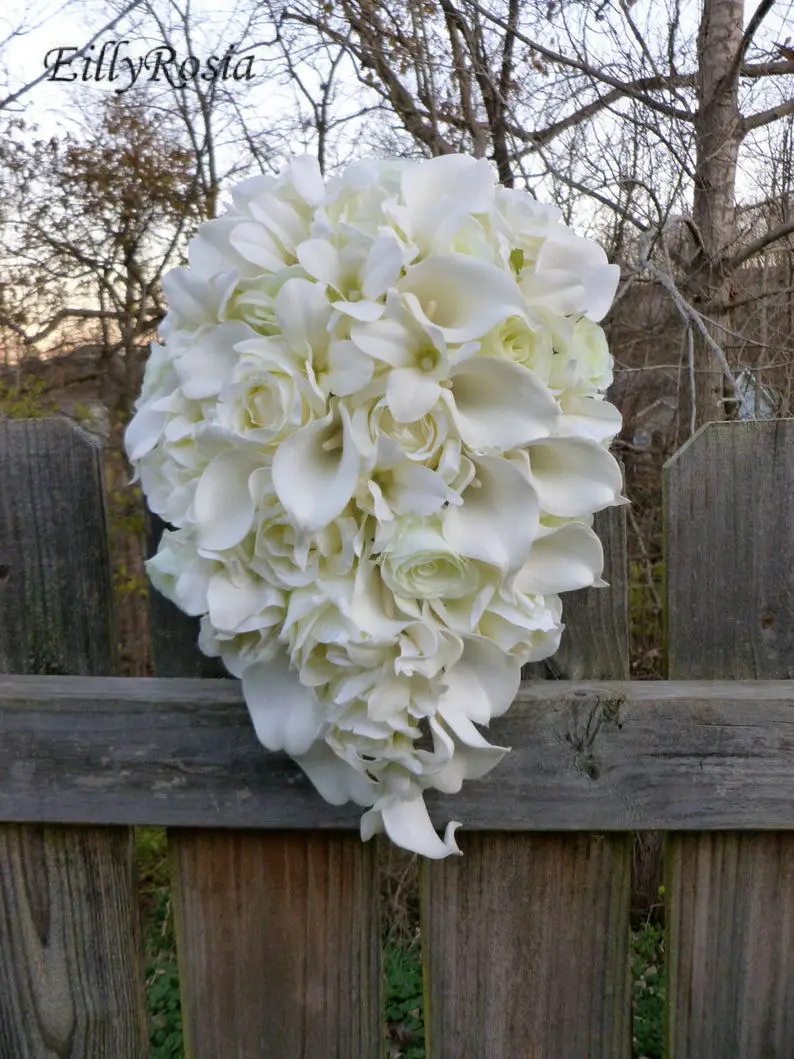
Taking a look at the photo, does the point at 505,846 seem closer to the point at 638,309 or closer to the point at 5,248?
the point at 638,309

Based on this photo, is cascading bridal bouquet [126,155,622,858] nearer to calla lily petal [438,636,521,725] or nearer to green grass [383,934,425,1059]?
calla lily petal [438,636,521,725]

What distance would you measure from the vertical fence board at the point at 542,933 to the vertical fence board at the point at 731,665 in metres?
0.08

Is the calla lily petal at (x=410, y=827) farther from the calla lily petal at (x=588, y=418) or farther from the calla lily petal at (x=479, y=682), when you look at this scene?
the calla lily petal at (x=588, y=418)

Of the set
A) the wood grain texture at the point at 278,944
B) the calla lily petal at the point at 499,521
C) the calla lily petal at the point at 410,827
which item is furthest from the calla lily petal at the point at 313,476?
the wood grain texture at the point at 278,944

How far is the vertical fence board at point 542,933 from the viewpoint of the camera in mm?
1054

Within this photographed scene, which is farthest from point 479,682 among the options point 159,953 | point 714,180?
point 159,953

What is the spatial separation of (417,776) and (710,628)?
1.54ft

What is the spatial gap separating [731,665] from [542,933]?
45cm

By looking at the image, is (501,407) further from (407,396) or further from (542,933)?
(542,933)

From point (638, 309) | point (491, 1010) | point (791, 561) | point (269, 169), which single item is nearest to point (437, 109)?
point (638, 309)

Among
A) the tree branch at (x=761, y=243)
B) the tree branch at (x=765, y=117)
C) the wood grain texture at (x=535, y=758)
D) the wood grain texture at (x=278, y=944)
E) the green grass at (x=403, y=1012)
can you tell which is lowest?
the green grass at (x=403, y=1012)

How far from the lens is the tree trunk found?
224 cm

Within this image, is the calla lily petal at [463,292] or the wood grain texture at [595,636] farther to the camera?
the wood grain texture at [595,636]

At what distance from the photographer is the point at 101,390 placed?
375cm
